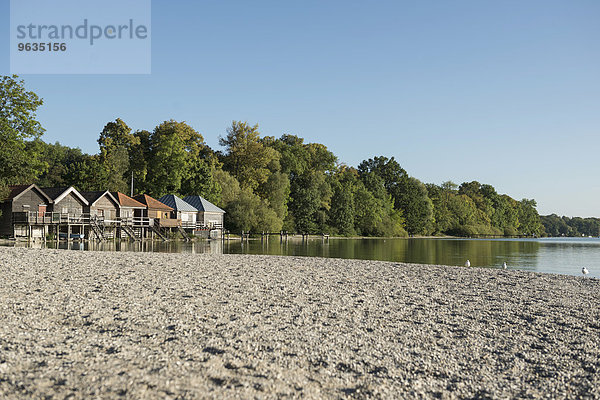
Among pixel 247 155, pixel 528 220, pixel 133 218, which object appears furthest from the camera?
pixel 528 220

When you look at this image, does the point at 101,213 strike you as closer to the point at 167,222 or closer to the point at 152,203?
the point at 152,203

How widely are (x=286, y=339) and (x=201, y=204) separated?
54.0 metres

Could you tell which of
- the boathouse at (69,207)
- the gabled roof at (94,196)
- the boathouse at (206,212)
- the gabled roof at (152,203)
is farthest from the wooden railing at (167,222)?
the boathouse at (69,207)

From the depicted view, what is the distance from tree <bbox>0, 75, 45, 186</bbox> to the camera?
3869 centimetres

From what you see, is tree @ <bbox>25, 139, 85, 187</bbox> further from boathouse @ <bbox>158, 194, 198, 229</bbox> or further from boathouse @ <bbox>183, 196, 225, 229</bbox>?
boathouse @ <bbox>183, 196, 225, 229</bbox>

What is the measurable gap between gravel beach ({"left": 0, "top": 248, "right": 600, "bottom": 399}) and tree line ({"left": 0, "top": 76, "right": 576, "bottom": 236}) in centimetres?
2964

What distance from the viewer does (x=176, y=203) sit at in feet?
194

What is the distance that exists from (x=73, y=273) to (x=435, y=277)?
12.9 meters

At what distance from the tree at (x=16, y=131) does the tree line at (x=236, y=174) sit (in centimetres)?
7

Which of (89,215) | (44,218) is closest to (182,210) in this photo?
(89,215)

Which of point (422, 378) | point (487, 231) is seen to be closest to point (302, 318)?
point (422, 378)

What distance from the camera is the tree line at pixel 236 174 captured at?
40.5m

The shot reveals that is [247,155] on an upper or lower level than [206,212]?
upper

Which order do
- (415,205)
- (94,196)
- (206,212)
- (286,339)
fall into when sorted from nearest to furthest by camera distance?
(286,339), (94,196), (206,212), (415,205)
